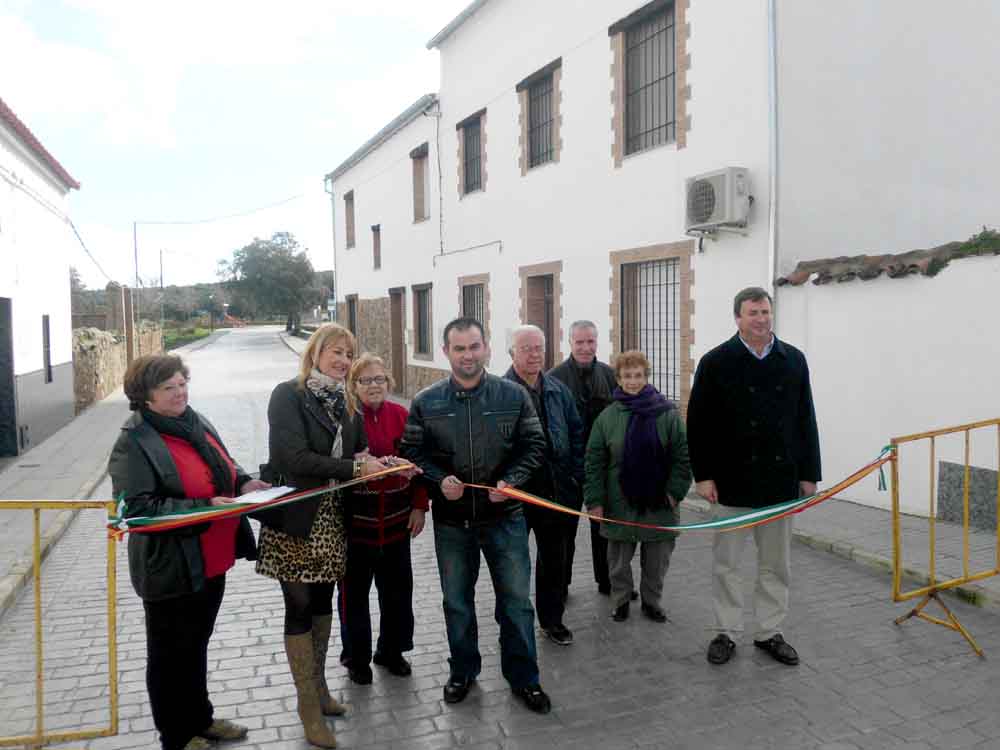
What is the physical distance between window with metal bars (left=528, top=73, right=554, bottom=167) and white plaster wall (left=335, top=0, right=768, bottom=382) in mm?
321

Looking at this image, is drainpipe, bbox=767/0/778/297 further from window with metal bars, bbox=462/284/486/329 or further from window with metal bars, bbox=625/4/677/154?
window with metal bars, bbox=462/284/486/329

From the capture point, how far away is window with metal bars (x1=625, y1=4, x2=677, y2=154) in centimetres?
1012

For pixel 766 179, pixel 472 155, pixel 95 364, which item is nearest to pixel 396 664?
pixel 766 179

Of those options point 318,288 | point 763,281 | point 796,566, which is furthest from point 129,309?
point 318,288

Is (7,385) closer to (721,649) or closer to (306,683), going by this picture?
(306,683)

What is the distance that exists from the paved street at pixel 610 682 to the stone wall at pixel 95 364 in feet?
41.5

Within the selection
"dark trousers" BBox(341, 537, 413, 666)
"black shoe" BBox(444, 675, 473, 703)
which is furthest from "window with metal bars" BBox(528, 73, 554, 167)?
"black shoe" BBox(444, 675, 473, 703)

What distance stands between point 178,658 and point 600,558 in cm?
297

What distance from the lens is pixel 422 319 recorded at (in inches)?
767

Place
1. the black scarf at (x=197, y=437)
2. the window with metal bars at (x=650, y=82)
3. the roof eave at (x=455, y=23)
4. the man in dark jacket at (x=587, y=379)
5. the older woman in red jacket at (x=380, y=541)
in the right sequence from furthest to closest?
the roof eave at (x=455, y=23)
the window with metal bars at (x=650, y=82)
the man in dark jacket at (x=587, y=379)
the older woman in red jacket at (x=380, y=541)
the black scarf at (x=197, y=437)

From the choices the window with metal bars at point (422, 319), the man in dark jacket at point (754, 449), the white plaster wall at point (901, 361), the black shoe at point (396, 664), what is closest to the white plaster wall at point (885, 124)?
the white plaster wall at point (901, 361)

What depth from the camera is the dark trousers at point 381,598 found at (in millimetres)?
4223

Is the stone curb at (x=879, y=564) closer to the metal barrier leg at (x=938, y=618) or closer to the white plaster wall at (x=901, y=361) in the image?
the metal barrier leg at (x=938, y=618)

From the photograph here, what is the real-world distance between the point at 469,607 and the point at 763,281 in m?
5.79
